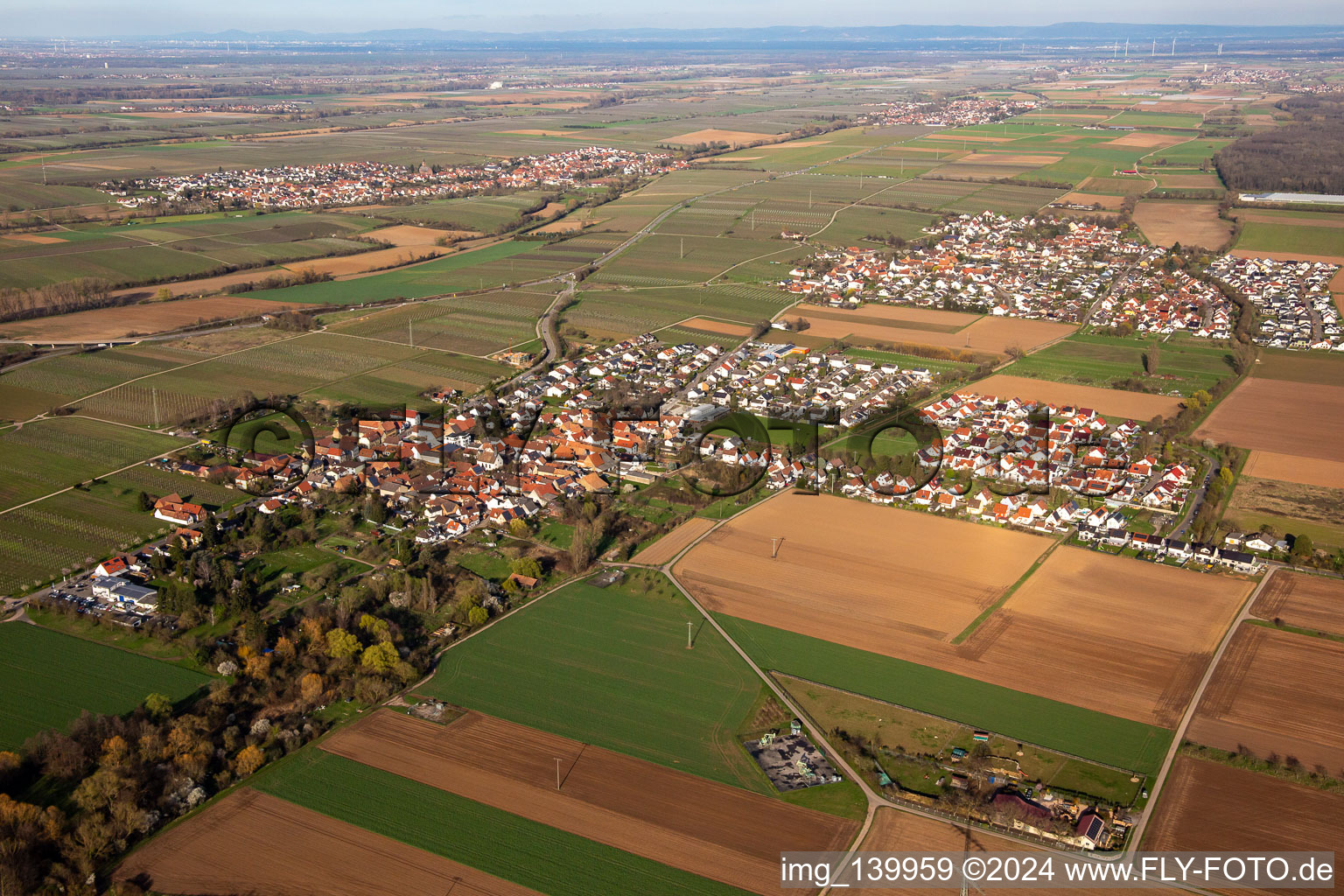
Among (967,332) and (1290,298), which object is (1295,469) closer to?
(967,332)

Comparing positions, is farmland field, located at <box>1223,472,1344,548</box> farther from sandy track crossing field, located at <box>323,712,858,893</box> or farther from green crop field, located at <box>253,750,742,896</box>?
green crop field, located at <box>253,750,742,896</box>

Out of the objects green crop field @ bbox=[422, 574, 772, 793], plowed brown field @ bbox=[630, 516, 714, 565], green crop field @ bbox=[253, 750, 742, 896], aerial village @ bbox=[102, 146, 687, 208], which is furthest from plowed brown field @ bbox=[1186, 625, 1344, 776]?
aerial village @ bbox=[102, 146, 687, 208]

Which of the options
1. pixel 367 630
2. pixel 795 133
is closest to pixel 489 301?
pixel 367 630

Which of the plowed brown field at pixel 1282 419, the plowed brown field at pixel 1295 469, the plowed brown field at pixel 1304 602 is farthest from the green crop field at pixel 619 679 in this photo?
the plowed brown field at pixel 1282 419

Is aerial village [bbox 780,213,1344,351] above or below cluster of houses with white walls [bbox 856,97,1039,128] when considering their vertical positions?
below

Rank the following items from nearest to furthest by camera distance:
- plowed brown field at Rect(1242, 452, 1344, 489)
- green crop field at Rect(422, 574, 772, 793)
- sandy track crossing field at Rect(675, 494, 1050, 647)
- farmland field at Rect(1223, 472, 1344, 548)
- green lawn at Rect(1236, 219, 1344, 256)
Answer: green crop field at Rect(422, 574, 772, 793) → sandy track crossing field at Rect(675, 494, 1050, 647) → farmland field at Rect(1223, 472, 1344, 548) → plowed brown field at Rect(1242, 452, 1344, 489) → green lawn at Rect(1236, 219, 1344, 256)

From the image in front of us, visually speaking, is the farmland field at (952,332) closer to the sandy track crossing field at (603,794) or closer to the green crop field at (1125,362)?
the green crop field at (1125,362)

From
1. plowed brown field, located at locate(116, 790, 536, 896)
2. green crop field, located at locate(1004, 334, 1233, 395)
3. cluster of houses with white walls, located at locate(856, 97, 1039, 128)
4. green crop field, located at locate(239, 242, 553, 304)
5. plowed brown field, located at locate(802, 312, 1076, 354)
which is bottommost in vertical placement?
plowed brown field, located at locate(116, 790, 536, 896)

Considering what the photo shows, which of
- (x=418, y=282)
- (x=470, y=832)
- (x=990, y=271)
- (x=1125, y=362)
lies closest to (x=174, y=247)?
(x=418, y=282)
